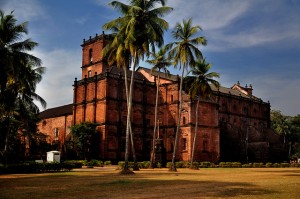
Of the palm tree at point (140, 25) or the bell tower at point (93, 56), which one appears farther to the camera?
the bell tower at point (93, 56)

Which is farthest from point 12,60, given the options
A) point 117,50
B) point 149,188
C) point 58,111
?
point 58,111

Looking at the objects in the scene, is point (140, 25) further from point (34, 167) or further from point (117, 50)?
point (34, 167)

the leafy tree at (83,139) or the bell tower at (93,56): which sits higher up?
the bell tower at (93,56)

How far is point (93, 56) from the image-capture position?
62.9 metres

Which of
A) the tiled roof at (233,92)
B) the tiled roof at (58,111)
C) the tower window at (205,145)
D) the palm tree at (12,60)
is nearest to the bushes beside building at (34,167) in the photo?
the palm tree at (12,60)

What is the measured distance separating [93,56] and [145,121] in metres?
14.5

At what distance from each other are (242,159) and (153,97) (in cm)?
1808

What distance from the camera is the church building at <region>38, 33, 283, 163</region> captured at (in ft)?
180

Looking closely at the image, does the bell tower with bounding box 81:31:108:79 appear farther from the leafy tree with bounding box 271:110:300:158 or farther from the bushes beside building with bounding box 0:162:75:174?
the leafy tree with bounding box 271:110:300:158

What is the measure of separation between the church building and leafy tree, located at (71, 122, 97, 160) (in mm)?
1641

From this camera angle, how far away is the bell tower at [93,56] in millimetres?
61094

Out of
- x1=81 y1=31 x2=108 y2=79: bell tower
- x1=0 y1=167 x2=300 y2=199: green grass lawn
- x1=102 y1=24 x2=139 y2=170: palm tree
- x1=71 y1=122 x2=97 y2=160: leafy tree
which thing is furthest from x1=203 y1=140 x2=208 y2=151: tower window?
x1=0 y1=167 x2=300 y2=199: green grass lawn

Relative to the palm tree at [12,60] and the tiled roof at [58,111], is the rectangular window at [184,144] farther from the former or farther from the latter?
the palm tree at [12,60]

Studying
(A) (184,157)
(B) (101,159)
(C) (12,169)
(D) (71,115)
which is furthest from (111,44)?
(D) (71,115)
